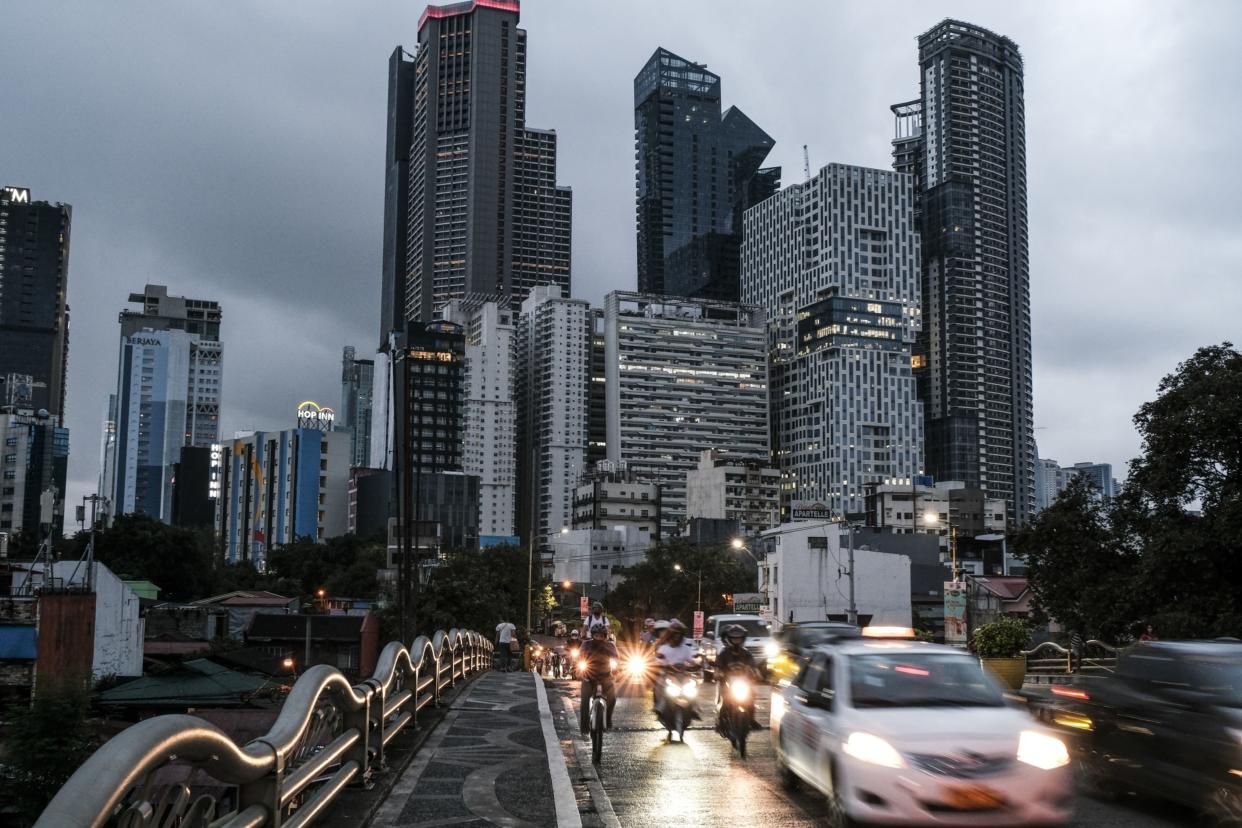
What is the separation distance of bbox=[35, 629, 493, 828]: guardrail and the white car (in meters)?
Result: 4.04

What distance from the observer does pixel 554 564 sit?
15838 centimetres

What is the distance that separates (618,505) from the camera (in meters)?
182

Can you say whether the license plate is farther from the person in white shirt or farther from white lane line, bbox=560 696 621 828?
the person in white shirt

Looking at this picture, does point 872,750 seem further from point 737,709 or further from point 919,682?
point 737,709

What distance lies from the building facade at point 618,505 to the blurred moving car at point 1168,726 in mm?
166007

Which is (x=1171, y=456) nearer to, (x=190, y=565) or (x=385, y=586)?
(x=385, y=586)

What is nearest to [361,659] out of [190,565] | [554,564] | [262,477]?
[190,565]

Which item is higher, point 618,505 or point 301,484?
point 301,484

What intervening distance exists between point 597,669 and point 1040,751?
6.92 m

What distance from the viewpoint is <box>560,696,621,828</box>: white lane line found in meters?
9.23

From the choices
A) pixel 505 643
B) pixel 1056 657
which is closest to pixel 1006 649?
pixel 1056 657

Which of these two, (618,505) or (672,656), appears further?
(618,505)

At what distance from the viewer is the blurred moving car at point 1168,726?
9078 millimetres

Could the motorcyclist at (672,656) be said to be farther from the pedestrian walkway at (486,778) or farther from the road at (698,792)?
the pedestrian walkway at (486,778)
